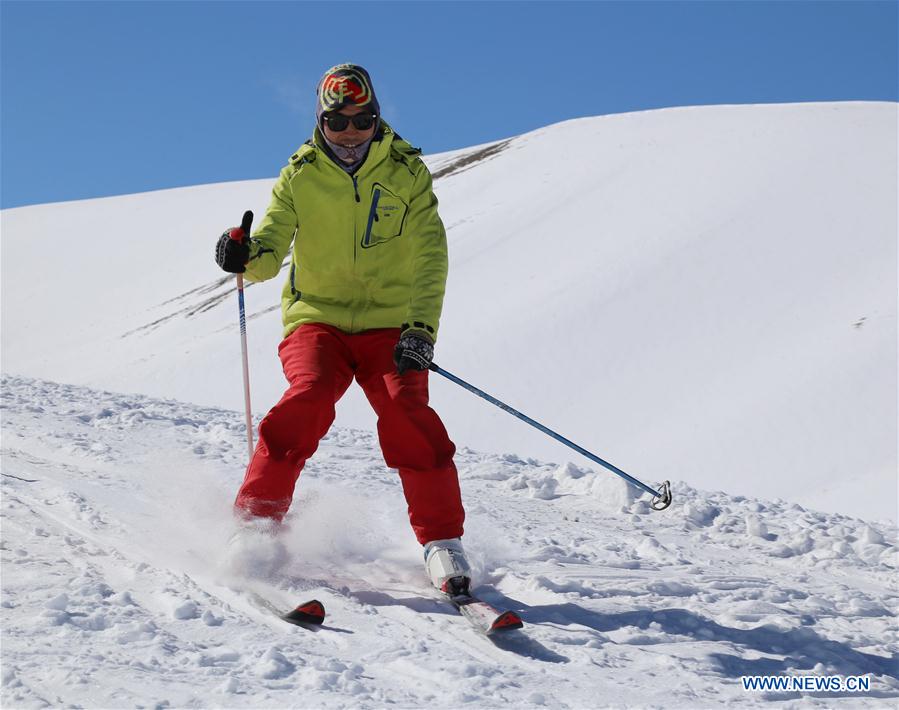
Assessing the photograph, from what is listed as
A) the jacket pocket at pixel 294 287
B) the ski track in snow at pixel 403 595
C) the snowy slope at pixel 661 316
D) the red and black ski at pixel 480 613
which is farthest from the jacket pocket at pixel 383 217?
the snowy slope at pixel 661 316

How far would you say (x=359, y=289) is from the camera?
174 inches

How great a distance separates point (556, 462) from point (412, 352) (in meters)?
11.2

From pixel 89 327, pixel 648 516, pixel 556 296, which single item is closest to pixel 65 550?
pixel 648 516

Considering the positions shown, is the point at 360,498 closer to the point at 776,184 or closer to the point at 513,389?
the point at 513,389

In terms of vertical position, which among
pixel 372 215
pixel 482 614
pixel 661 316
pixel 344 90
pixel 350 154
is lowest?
pixel 482 614

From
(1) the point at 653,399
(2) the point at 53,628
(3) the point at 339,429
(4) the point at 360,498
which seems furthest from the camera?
(1) the point at 653,399

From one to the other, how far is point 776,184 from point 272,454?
24.1 metres

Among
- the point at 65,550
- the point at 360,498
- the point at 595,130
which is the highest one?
the point at 595,130

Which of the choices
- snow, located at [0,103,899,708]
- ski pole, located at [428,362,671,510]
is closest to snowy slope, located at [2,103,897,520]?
snow, located at [0,103,899,708]

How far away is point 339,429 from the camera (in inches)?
342

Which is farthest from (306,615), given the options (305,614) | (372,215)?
(372,215)

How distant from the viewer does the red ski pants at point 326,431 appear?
392 cm

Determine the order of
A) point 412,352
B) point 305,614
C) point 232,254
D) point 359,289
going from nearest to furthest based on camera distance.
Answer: point 305,614 → point 412,352 → point 232,254 → point 359,289

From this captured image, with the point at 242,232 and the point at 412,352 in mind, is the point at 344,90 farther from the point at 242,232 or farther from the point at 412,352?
the point at 412,352
